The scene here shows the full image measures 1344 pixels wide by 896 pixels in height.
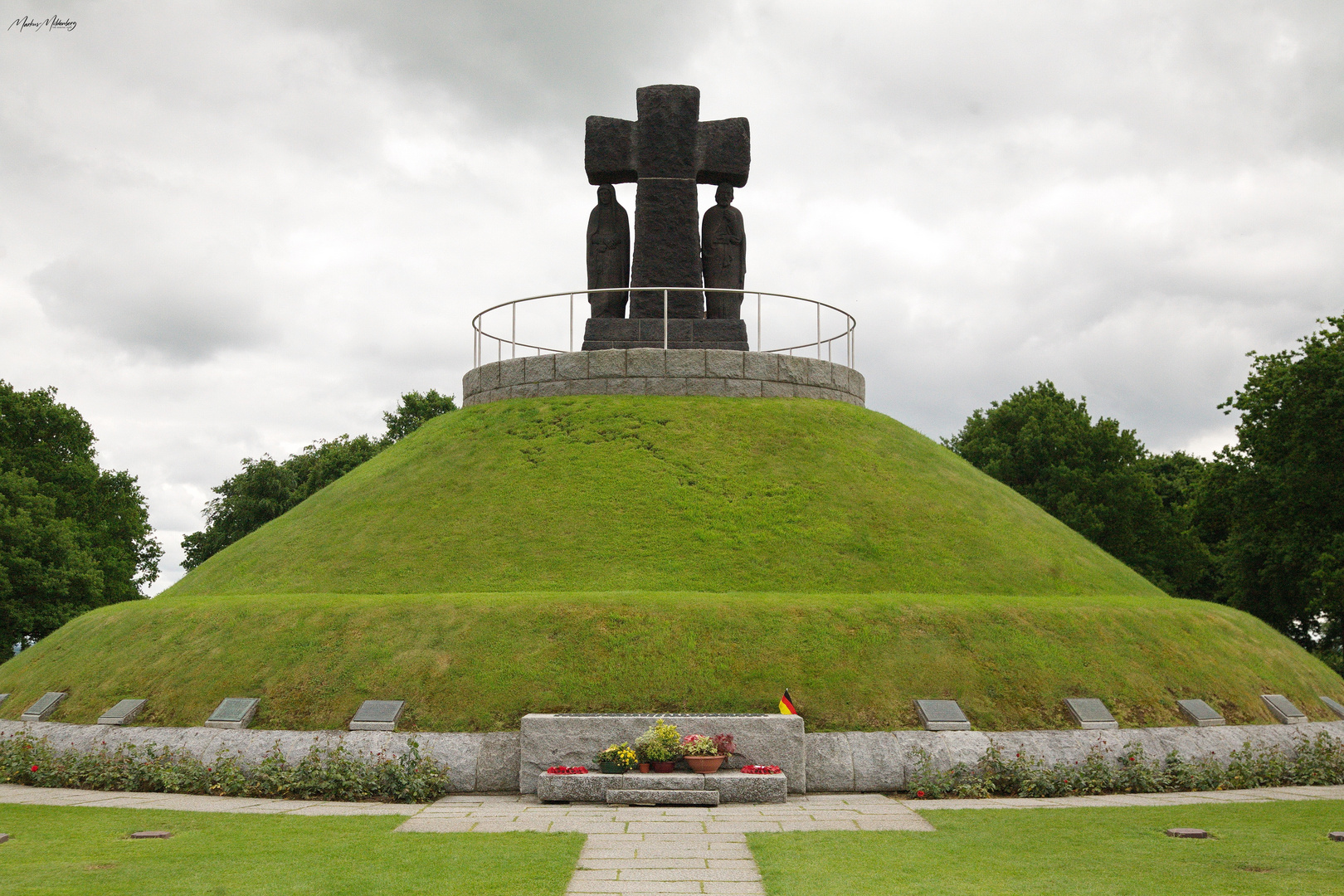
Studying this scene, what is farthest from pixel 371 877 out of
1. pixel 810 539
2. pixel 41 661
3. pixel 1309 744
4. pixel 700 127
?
pixel 700 127

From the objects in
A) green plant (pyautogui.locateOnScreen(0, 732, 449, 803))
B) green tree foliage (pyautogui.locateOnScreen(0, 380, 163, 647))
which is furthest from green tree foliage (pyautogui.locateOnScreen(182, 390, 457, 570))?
green plant (pyautogui.locateOnScreen(0, 732, 449, 803))

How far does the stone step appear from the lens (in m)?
14.1

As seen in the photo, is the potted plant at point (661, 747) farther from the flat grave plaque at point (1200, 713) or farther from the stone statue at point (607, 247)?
the stone statue at point (607, 247)

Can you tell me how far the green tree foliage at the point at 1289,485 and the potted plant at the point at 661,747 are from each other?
27.4m

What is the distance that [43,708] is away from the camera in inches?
711

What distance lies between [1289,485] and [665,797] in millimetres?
28848

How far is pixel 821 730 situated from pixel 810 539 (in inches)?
221

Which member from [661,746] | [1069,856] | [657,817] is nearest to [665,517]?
[661,746]

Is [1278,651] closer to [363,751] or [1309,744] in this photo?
[1309,744]

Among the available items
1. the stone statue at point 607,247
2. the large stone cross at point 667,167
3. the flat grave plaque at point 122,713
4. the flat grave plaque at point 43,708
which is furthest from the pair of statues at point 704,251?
the flat grave plaque at point 43,708

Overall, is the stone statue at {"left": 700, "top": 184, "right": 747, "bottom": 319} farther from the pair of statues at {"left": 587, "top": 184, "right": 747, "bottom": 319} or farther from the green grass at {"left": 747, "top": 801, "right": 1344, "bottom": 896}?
the green grass at {"left": 747, "top": 801, "right": 1344, "bottom": 896}

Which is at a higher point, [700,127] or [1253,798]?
[700,127]

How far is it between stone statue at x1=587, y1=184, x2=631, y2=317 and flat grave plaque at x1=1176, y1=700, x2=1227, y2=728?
1660 cm

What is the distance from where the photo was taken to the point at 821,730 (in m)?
15.6
